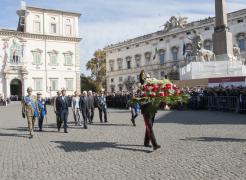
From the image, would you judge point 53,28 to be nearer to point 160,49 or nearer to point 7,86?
point 7,86

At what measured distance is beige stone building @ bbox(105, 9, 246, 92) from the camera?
2047 inches

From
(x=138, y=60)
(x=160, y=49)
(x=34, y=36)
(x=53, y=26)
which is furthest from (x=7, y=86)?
(x=160, y=49)

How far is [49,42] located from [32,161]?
47.9m

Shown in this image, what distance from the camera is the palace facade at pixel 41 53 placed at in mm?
49438

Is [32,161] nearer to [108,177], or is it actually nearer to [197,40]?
[108,177]

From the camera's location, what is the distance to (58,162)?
724 centimetres

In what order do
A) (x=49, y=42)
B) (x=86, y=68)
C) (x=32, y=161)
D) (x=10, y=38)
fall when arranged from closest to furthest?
1. (x=32, y=161)
2. (x=10, y=38)
3. (x=49, y=42)
4. (x=86, y=68)

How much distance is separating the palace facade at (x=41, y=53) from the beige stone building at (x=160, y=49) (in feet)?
39.9

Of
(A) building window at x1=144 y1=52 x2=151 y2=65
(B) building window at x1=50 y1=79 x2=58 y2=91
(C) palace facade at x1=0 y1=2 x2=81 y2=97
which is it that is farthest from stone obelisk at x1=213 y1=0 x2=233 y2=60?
(A) building window at x1=144 y1=52 x2=151 y2=65

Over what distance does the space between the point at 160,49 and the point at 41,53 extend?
78.0 feet

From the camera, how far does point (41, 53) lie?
172ft

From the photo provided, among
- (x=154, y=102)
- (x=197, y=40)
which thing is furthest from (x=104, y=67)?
(x=154, y=102)

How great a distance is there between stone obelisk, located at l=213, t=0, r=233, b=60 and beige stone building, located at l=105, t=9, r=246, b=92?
21.4m

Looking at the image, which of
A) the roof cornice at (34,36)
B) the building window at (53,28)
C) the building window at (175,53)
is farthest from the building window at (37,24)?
the building window at (175,53)
